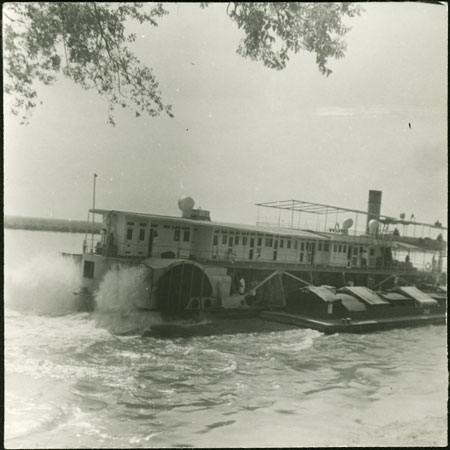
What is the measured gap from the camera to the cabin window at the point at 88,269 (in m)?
19.3

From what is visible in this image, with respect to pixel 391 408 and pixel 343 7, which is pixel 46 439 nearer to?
pixel 391 408

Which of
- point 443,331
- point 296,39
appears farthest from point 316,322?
point 296,39

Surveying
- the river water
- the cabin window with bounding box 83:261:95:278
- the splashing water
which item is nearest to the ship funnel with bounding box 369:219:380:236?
the river water

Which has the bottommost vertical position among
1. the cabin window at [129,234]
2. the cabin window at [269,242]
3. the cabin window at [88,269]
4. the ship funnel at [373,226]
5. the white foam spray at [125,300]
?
the white foam spray at [125,300]

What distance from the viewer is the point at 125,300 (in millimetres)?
18094

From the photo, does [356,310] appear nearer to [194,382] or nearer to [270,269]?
[270,269]

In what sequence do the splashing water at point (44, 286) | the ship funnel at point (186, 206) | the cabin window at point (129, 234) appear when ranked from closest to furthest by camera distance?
1. the splashing water at point (44, 286)
2. the ship funnel at point (186, 206)
3. the cabin window at point (129, 234)

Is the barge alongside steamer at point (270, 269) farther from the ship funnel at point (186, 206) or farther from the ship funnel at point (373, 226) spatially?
the ship funnel at point (373, 226)

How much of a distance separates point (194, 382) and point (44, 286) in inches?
359

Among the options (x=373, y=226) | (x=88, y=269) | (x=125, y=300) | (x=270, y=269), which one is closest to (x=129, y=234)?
(x=88, y=269)

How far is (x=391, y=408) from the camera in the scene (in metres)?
10.5

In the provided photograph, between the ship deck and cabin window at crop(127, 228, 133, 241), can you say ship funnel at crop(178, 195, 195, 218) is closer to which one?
cabin window at crop(127, 228, 133, 241)

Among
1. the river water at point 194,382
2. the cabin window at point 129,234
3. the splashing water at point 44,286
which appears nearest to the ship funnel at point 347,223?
the river water at point 194,382

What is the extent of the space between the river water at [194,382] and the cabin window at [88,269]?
1.25 feet
